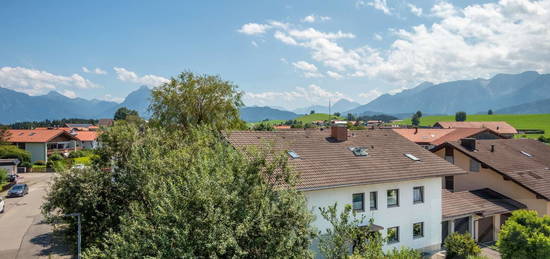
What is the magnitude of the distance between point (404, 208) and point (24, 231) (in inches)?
1120

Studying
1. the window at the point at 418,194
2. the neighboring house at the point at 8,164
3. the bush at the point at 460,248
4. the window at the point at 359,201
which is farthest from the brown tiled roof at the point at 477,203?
the neighboring house at the point at 8,164

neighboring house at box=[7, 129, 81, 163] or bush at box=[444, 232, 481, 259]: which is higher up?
neighboring house at box=[7, 129, 81, 163]

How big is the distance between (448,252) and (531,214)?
20.0 feet

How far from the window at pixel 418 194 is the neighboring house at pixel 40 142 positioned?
69858mm

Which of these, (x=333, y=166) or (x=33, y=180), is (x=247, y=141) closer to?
(x=333, y=166)

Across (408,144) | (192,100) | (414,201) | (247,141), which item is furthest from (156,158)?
(192,100)

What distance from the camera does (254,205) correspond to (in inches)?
380

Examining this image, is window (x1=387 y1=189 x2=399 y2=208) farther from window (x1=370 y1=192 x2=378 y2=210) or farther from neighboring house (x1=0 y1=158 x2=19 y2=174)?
neighboring house (x1=0 y1=158 x2=19 y2=174)

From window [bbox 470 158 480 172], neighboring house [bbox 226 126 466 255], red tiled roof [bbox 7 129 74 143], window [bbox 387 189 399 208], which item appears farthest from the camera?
red tiled roof [bbox 7 129 74 143]

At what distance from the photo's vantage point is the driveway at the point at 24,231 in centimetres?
2330

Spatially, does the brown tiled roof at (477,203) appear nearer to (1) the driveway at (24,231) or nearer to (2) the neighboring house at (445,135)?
(2) the neighboring house at (445,135)

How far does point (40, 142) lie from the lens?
68625 millimetres

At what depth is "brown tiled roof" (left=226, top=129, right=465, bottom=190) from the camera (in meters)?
21.0

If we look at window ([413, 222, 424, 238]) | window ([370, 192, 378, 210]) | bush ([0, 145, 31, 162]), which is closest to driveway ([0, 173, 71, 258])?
window ([370, 192, 378, 210])
